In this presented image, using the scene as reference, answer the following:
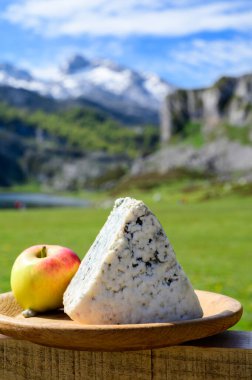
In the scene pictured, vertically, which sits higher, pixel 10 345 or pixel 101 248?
pixel 101 248

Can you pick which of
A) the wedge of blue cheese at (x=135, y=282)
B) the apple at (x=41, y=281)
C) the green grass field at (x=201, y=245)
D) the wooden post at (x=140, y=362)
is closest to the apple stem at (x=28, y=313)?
the apple at (x=41, y=281)

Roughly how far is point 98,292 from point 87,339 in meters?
0.36

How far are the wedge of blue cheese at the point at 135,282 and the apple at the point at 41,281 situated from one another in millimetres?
514

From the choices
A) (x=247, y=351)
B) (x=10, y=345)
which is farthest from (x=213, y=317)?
(x=10, y=345)

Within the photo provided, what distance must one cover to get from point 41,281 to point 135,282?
90 cm

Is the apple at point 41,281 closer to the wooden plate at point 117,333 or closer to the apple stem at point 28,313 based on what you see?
the apple stem at point 28,313

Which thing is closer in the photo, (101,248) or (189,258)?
(101,248)

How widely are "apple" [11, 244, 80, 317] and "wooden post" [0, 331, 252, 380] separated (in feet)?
1.54

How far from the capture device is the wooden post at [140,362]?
3.47 meters

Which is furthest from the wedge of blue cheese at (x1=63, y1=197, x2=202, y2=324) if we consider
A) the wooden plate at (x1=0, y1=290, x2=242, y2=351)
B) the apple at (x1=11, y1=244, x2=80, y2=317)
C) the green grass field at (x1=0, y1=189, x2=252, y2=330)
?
the green grass field at (x1=0, y1=189, x2=252, y2=330)

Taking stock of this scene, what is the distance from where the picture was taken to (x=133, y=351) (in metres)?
3.57

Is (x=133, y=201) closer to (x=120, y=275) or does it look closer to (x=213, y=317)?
(x=120, y=275)

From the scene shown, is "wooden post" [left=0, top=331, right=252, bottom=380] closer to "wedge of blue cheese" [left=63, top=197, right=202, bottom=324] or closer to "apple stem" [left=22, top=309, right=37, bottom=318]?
"wedge of blue cheese" [left=63, top=197, right=202, bottom=324]

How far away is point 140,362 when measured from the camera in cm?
360
